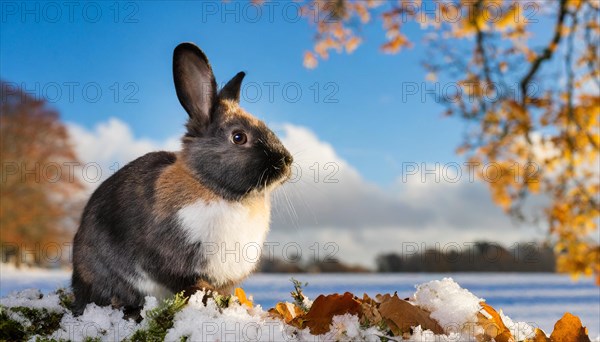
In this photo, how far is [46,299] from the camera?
4316 mm

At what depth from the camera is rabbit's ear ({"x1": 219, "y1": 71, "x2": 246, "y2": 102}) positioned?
4.14m

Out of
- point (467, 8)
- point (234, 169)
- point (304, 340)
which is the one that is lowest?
point (304, 340)

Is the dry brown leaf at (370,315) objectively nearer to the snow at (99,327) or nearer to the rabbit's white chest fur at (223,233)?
the rabbit's white chest fur at (223,233)

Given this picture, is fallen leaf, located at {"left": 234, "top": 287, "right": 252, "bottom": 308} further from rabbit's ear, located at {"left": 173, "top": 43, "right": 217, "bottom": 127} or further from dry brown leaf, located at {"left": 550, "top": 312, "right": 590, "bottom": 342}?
dry brown leaf, located at {"left": 550, "top": 312, "right": 590, "bottom": 342}

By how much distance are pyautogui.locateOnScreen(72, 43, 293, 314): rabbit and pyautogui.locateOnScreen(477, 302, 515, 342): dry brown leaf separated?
1.55 metres

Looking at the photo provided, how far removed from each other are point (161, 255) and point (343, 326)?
132 cm

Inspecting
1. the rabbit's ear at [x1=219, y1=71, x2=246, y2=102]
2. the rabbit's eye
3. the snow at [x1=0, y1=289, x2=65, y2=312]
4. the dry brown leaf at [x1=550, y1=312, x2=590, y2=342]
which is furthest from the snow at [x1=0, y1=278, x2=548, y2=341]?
the rabbit's ear at [x1=219, y1=71, x2=246, y2=102]

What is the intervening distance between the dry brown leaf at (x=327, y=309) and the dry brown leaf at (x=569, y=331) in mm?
1073

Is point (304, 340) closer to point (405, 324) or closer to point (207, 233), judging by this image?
point (405, 324)

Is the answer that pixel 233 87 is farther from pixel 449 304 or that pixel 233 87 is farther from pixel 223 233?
pixel 449 304

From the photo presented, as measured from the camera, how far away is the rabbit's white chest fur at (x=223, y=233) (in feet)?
11.8

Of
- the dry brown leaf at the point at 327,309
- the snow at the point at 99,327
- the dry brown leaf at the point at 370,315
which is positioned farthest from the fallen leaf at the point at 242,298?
the dry brown leaf at the point at 370,315

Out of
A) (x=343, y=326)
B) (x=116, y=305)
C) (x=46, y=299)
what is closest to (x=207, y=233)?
(x=116, y=305)

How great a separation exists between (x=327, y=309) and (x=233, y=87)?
1856mm
